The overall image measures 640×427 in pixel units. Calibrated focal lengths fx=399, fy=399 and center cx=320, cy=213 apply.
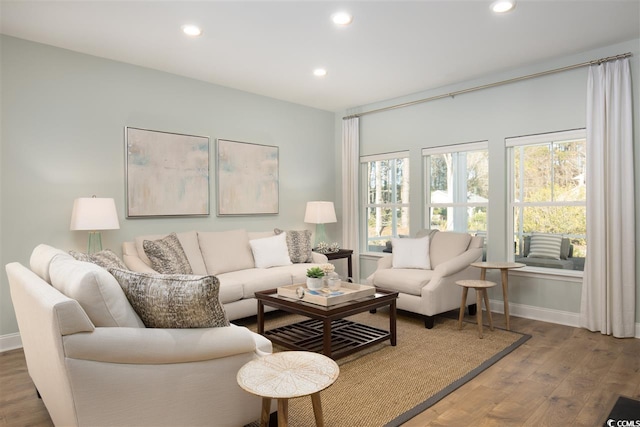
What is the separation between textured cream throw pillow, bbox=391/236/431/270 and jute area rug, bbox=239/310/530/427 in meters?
0.67

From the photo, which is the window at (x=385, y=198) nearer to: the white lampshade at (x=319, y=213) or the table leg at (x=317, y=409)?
the white lampshade at (x=319, y=213)

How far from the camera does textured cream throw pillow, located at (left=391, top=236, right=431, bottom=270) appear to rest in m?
4.48

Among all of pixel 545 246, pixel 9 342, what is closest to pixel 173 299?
pixel 9 342

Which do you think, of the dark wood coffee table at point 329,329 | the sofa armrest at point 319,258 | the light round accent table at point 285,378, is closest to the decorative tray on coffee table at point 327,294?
the dark wood coffee table at point 329,329

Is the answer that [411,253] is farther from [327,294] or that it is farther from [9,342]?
[9,342]

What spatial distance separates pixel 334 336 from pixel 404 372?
0.78 metres

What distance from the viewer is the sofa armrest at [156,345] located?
1.55 metres

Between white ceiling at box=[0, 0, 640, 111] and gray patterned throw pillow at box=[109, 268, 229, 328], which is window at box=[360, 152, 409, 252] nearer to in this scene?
white ceiling at box=[0, 0, 640, 111]

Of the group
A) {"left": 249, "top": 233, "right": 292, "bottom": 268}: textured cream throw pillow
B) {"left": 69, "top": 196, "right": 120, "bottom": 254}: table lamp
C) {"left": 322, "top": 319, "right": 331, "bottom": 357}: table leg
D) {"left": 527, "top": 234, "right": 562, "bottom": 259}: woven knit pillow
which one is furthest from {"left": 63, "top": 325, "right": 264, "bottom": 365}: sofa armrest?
{"left": 527, "top": 234, "right": 562, "bottom": 259}: woven knit pillow

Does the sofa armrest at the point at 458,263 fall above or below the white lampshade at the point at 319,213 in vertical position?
below

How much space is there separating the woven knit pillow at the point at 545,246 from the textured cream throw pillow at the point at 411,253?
1.11m

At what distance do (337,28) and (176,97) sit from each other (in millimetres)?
2109

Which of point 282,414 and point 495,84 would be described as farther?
point 495,84

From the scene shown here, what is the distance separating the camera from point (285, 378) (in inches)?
64.9
